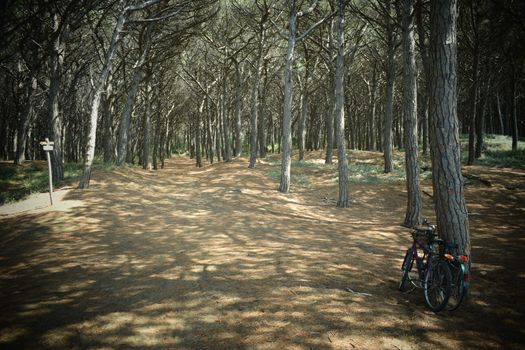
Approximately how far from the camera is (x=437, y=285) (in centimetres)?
430

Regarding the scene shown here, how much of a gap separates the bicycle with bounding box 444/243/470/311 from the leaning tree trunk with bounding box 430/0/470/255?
1.54 feet

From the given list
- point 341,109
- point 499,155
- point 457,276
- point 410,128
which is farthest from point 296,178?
point 499,155

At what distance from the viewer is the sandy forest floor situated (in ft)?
11.7

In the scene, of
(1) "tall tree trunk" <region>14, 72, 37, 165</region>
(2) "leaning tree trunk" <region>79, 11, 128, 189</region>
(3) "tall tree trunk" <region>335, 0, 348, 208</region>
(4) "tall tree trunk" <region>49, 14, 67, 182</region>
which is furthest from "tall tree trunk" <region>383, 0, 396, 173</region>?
(1) "tall tree trunk" <region>14, 72, 37, 165</region>

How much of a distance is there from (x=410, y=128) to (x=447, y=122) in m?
4.71

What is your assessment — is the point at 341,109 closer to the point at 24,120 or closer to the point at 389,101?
the point at 389,101

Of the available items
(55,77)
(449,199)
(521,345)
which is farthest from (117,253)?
(55,77)

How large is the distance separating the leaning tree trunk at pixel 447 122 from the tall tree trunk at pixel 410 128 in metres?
4.50

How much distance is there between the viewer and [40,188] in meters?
12.7

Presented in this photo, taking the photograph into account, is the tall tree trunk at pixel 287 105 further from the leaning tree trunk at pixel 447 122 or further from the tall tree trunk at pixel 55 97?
the tall tree trunk at pixel 55 97

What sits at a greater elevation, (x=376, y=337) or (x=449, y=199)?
(x=449, y=199)

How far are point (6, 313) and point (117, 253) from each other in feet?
8.07

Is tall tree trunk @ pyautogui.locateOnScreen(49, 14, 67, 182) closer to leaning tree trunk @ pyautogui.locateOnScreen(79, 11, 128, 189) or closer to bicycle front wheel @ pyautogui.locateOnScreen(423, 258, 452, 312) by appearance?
leaning tree trunk @ pyautogui.locateOnScreen(79, 11, 128, 189)

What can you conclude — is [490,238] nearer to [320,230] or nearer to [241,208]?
[320,230]
